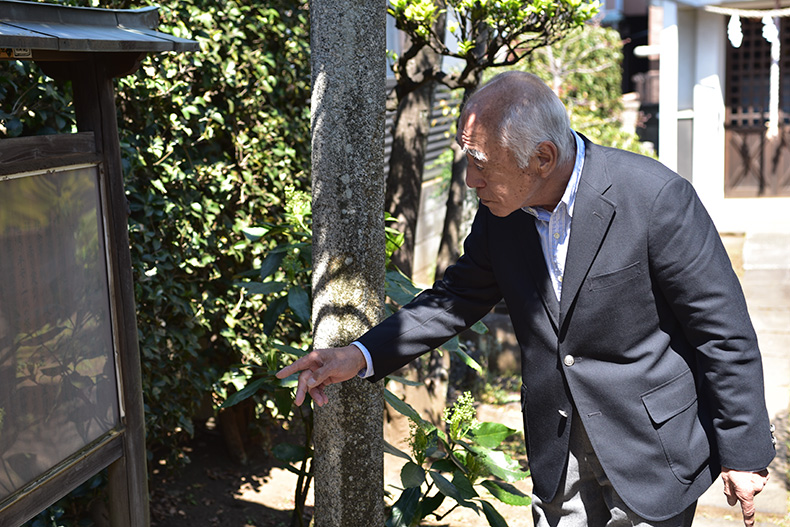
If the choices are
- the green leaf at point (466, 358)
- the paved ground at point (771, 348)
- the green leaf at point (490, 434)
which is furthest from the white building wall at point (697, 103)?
the green leaf at point (490, 434)

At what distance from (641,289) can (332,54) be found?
1.19 meters

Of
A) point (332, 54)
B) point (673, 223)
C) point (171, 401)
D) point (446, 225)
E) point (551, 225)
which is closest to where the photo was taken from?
point (673, 223)

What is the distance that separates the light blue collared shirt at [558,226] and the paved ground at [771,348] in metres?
2.48

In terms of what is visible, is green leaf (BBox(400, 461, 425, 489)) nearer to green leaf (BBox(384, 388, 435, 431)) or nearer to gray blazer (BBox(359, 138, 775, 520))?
green leaf (BBox(384, 388, 435, 431))

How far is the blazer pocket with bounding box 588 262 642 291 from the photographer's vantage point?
7.82ft

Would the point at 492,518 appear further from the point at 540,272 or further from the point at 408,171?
the point at 408,171

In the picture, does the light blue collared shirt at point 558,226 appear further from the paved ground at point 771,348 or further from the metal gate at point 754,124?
the metal gate at point 754,124

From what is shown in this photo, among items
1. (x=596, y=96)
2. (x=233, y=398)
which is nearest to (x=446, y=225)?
(x=233, y=398)

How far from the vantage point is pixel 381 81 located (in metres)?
2.82

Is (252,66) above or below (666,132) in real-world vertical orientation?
above

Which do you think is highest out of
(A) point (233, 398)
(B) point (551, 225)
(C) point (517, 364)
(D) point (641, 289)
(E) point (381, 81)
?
(E) point (381, 81)

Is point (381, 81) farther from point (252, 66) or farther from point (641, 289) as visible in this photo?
point (252, 66)

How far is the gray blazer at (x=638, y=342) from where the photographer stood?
2.31 metres

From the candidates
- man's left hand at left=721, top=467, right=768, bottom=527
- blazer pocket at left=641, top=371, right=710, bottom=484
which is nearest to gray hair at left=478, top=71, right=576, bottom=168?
blazer pocket at left=641, top=371, right=710, bottom=484
